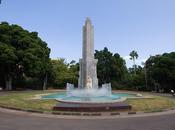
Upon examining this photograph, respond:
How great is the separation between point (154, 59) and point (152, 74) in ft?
12.1

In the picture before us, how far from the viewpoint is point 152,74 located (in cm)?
4753

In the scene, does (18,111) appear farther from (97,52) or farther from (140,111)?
(97,52)

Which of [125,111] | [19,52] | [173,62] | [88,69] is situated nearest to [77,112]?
[125,111]

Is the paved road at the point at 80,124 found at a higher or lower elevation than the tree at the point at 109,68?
lower

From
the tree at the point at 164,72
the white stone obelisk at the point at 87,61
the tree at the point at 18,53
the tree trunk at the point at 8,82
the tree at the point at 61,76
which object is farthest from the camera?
the tree at the point at 61,76

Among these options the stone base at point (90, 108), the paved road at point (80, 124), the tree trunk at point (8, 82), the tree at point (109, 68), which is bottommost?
the paved road at point (80, 124)

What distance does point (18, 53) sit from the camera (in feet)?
134

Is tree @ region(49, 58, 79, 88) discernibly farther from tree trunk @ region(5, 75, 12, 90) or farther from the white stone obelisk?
the white stone obelisk

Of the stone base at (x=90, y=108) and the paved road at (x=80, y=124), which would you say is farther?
the stone base at (x=90, y=108)

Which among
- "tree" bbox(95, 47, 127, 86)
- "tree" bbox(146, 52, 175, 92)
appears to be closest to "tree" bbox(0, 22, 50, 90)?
Answer: "tree" bbox(95, 47, 127, 86)

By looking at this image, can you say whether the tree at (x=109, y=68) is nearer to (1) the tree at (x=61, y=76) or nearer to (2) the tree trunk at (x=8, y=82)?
(1) the tree at (x=61, y=76)

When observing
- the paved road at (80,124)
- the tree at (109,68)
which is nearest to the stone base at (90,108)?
the paved road at (80,124)

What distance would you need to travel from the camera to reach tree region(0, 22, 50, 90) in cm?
3976

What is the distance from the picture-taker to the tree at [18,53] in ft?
130
